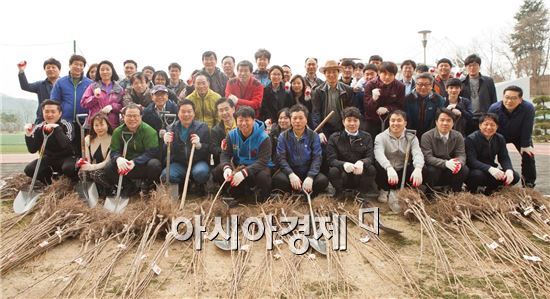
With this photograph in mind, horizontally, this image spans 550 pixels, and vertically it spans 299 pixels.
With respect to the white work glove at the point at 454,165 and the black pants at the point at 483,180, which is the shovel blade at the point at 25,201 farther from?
the black pants at the point at 483,180

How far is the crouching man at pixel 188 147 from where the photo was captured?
4387 millimetres

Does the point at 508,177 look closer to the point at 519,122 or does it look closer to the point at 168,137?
the point at 519,122

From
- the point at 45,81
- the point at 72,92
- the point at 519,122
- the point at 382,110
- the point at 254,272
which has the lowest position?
the point at 254,272

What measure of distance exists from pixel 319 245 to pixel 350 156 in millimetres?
1598

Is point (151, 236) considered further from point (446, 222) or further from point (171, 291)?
point (446, 222)

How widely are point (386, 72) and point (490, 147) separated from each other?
168cm

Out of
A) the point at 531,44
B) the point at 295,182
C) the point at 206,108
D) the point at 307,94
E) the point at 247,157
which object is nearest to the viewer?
the point at 295,182

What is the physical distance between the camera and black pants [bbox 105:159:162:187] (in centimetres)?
430

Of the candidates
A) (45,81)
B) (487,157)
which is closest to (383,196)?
(487,157)

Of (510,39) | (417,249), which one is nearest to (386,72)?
(417,249)

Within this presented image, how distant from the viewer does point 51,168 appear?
461 cm

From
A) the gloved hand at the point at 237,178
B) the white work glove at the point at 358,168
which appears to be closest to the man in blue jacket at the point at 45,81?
the gloved hand at the point at 237,178

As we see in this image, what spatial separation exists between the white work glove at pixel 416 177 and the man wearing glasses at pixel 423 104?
3.17 ft

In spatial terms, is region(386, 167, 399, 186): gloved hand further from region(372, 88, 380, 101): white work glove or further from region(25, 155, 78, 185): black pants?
region(25, 155, 78, 185): black pants
